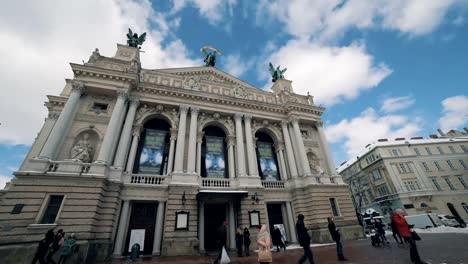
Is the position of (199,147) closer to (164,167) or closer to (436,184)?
(164,167)

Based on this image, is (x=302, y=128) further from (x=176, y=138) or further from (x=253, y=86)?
(x=176, y=138)

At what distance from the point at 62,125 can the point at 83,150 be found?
7.69ft

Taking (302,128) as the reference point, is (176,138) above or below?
below

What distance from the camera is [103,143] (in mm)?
14641

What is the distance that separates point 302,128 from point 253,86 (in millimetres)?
8136

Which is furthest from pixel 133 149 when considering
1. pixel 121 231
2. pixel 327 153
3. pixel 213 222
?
pixel 327 153

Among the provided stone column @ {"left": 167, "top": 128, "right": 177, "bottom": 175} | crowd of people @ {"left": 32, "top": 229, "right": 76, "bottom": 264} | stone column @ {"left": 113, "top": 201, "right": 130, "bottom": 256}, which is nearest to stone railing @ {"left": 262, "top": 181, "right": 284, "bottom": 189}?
stone column @ {"left": 167, "top": 128, "right": 177, "bottom": 175}

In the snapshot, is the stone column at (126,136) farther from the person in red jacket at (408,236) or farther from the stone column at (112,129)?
the person in red jacket at (408,236)

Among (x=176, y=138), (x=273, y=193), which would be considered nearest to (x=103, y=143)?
(x=176, y=138)

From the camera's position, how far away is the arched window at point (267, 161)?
65.7ft

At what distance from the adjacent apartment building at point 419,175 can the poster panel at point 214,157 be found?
29.7m

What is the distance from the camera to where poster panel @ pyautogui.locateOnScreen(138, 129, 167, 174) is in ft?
53.6

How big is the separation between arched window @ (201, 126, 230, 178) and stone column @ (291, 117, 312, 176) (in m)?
7.77

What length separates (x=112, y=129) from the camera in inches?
604
